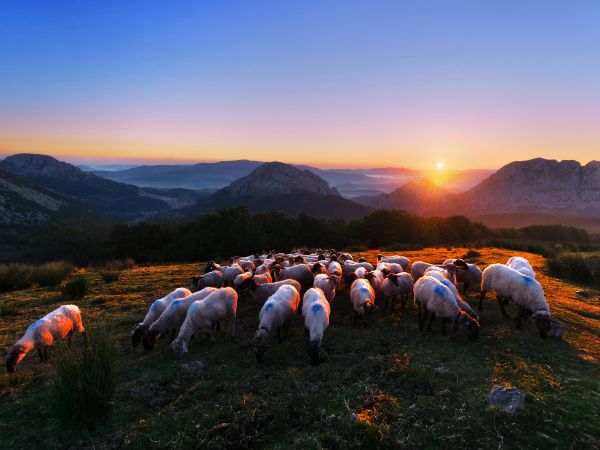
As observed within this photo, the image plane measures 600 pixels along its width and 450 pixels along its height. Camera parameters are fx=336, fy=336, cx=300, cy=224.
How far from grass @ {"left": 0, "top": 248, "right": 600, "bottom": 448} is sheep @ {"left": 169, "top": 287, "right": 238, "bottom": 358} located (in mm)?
440

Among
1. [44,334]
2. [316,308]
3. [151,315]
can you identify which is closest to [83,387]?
[44,334]

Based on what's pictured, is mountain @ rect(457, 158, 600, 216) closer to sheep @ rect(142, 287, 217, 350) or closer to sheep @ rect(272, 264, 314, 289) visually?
sheep @ rect(272, 264, 314, 289)

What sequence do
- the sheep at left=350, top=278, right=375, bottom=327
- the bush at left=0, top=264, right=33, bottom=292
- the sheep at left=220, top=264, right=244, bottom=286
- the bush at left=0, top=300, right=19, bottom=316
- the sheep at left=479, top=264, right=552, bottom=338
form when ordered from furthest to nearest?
the bush at left=0, top=264, right=33, bottom=292
the sheep at left=220, top=264, right=244, bottom=286
the bush at left=0, top=300, right=19, bottom=316
the sheep at left=350, top=278, right=375, bottom=327
the sheep at left=479, top=264, right=552, bottom=338

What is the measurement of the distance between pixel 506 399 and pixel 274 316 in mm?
5765

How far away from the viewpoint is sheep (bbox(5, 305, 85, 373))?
341 inches

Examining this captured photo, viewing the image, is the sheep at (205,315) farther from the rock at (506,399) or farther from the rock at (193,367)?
the rock at (506,399)

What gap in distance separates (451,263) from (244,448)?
37.5ft

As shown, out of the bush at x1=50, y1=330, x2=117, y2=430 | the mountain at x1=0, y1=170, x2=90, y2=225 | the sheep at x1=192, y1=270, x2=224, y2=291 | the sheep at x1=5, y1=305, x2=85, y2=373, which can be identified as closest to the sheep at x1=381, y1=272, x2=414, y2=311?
the sheep at x1=192, y1=270, x2=224, y2=291

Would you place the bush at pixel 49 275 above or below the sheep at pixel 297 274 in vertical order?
below

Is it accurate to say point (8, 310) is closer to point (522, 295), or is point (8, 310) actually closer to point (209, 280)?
point (209, 280)

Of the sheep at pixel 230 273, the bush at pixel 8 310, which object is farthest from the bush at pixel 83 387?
the bush at pixel 8 310

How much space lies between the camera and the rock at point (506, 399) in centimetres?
618

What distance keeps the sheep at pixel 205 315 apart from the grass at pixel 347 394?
0.44m

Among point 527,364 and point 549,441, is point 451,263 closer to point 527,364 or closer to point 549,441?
point 527,364
